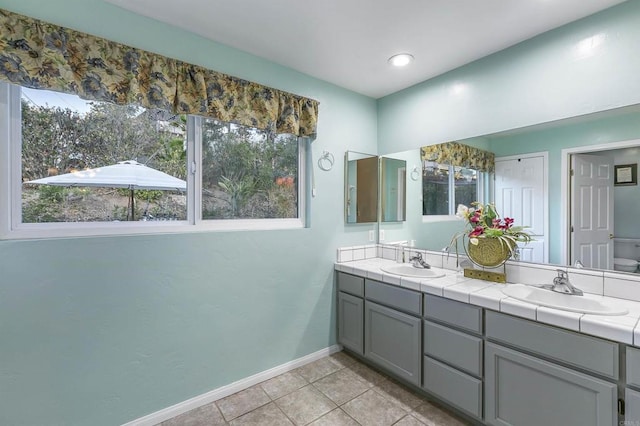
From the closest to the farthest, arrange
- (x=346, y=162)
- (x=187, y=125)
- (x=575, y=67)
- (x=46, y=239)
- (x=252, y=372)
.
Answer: (x=46, y=239) < (x=575, y=67) < (x=187, y=125) < (x=252, y=372) < (x=346, y=162)

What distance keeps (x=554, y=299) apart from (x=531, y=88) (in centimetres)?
A: 137

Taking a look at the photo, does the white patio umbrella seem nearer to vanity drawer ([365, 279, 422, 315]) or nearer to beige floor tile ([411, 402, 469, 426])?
vanity drawer ([365, 279, 422, 315])

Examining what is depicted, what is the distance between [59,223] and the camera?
62.2 inches

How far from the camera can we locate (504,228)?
1.99 metres

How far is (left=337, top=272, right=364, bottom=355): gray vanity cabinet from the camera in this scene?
2426mm

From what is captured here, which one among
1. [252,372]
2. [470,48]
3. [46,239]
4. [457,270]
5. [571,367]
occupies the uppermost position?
[470,48]

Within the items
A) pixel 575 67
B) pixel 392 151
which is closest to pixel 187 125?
pixel 392 151

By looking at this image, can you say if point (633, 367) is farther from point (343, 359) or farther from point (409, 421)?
point (343, 359)

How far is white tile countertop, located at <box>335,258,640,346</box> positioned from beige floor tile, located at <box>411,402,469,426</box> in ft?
2.60

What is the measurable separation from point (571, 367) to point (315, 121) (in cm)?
223

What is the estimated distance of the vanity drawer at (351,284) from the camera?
2.43 metres

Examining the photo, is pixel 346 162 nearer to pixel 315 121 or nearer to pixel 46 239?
pixel 315 121

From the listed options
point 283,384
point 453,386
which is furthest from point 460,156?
point 283,384

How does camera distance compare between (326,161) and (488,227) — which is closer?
(488,227)
